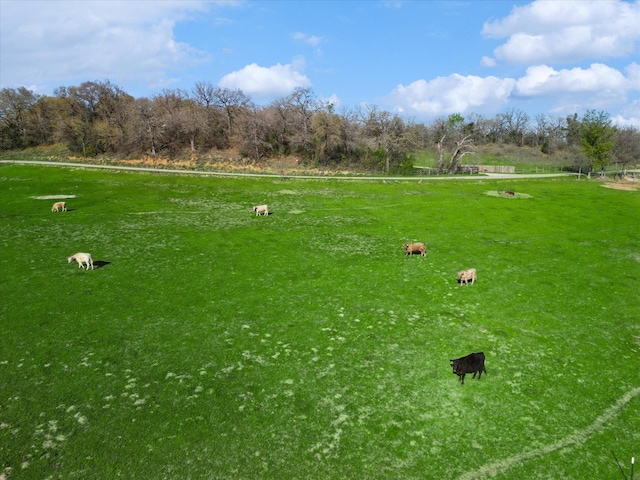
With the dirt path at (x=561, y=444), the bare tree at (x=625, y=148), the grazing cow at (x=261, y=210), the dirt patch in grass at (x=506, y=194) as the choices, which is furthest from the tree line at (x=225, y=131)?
the dirt path at (x=561, y=444)

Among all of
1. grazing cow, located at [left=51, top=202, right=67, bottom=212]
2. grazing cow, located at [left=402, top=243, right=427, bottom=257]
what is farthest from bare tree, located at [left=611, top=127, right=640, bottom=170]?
grazing cow, located at [left=51, top=202, right=67, bottom=212]

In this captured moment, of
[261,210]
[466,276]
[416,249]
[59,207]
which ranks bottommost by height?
[466,276]

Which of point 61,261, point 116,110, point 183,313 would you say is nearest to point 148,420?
point 183,313

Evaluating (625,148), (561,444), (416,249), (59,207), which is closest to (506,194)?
(416,249)

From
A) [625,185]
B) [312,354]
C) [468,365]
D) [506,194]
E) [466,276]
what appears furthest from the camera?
[625,185]

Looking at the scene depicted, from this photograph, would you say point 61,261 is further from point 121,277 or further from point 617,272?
point 617,272

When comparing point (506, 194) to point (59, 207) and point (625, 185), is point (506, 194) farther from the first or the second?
point (59, 207)

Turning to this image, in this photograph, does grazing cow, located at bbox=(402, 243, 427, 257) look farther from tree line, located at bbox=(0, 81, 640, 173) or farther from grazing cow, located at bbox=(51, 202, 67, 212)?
tree line, located at bbox=(0, 81, 640, 173)
